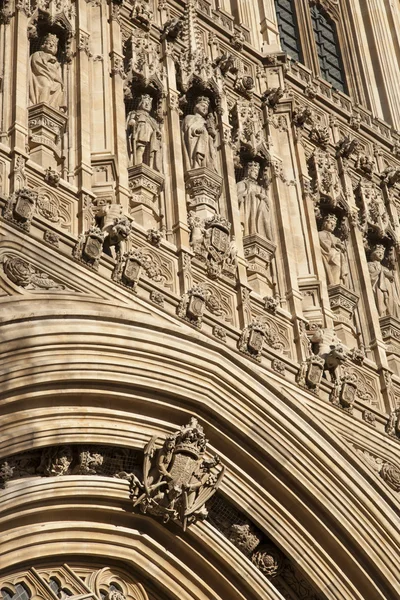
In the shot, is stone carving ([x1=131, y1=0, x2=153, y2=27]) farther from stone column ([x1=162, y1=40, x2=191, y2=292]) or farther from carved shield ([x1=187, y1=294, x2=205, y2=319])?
carved shield ([x1=187, y1=294, x2=205, y2=319])

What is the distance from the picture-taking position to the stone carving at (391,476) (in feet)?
63.6

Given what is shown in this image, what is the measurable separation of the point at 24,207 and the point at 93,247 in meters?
0.93

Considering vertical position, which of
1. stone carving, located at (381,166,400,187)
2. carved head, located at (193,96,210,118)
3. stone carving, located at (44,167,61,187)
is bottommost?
stone carving, located at (44,167,61,187)

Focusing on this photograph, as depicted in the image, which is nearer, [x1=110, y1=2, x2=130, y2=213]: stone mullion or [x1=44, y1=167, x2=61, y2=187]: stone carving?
[x1=44, y1=167, x2=61, y2=187]: stone carving

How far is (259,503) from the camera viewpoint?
18.5 meters

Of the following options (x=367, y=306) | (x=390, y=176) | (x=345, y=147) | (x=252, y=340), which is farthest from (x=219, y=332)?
(x=390, y=176)

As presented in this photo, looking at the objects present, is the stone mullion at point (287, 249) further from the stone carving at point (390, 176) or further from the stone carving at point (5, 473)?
the stone carving at point (5, 473)

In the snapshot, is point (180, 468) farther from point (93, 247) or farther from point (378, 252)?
point (378, 252)

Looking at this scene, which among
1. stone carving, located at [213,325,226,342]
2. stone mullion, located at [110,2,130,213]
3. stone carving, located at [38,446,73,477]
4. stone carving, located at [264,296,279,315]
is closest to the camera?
stone carving, located at [38,446,73,477]

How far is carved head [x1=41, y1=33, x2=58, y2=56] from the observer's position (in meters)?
20.2

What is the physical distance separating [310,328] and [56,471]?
4705 millimetres

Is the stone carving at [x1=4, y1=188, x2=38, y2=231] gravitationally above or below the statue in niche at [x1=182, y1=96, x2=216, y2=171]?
below

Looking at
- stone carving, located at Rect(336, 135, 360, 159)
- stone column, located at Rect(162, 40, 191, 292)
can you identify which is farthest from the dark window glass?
stone column, located at Rect(162, 40, 191, 292)

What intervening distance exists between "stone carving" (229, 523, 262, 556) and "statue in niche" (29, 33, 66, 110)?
18.1 ft
